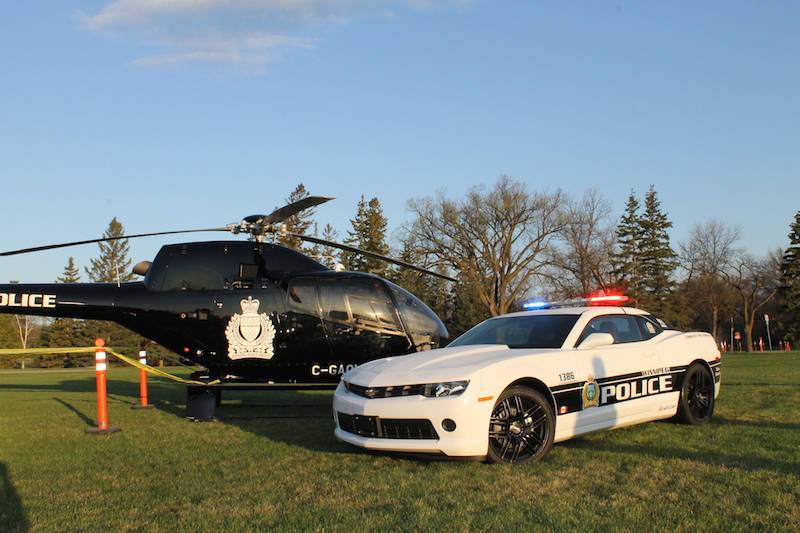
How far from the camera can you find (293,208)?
8867mm

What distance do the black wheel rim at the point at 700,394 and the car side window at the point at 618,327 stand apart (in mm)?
899

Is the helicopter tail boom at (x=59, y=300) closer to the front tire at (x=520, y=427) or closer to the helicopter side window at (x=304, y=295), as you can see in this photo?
the helicopter side window at (x=304, y=295)

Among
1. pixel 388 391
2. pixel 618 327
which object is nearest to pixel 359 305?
pixel 618 327

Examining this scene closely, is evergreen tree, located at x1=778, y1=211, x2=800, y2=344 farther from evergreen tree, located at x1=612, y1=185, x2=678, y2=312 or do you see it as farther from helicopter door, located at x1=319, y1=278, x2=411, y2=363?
helicopter door, located at x1=319, y1=278, x2=411, y2=363

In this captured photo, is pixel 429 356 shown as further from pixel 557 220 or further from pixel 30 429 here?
pixel 557 220

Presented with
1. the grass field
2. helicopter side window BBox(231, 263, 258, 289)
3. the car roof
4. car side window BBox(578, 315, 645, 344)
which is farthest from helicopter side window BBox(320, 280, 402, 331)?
car side window BBox(578, 315, 645, 344)

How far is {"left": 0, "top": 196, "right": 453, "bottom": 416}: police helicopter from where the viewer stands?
9414 millimetres

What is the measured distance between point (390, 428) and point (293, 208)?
4.17m

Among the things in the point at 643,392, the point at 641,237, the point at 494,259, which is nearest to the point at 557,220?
the point at 494,259

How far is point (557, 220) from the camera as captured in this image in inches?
1869

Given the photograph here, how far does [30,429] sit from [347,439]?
5476 mm

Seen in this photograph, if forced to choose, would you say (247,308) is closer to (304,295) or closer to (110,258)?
(304,295)

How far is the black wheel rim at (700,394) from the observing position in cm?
760

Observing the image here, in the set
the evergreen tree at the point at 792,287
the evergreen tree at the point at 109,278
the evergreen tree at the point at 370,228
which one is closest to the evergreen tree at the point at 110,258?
the evergreen tree at the point at 109,278
